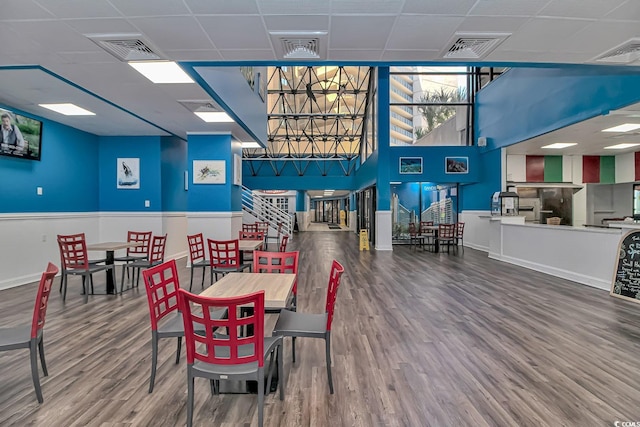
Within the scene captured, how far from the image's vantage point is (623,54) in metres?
3.74

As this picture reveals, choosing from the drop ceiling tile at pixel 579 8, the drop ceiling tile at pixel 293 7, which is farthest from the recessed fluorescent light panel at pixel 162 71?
the drop ceiling tile at pixel 579 8

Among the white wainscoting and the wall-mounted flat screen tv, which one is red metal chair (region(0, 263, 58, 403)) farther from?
the white wainscoting

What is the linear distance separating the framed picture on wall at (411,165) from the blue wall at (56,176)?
849 centimetres

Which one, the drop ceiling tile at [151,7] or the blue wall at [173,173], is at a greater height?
the drop ceiling tile at [151,7]

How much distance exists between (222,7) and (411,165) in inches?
339

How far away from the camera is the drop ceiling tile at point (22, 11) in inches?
104

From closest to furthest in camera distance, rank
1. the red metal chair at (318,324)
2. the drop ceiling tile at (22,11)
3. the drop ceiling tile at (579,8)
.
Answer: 1. the red metal chair at (318,324)
2. the drop ceiling tile at (22,11)
3. the drop ceiling tile at (579,8)

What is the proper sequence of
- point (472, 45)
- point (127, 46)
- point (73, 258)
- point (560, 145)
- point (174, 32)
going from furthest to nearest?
point (560, 145) < point (73, 258) < point (472, 45) < point (127, 46) < point (174, 32)

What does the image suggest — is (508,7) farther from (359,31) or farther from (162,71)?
(162,71)

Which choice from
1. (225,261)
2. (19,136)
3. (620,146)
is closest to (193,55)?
(225,261)

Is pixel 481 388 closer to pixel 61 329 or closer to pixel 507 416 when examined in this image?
pixel 507 416

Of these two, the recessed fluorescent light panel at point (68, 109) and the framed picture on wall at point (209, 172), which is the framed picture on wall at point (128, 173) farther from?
the recessed fluorescent light panel at point (68, 109)

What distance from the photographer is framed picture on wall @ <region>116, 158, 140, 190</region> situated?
7.57 m

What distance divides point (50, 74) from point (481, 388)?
583cm
